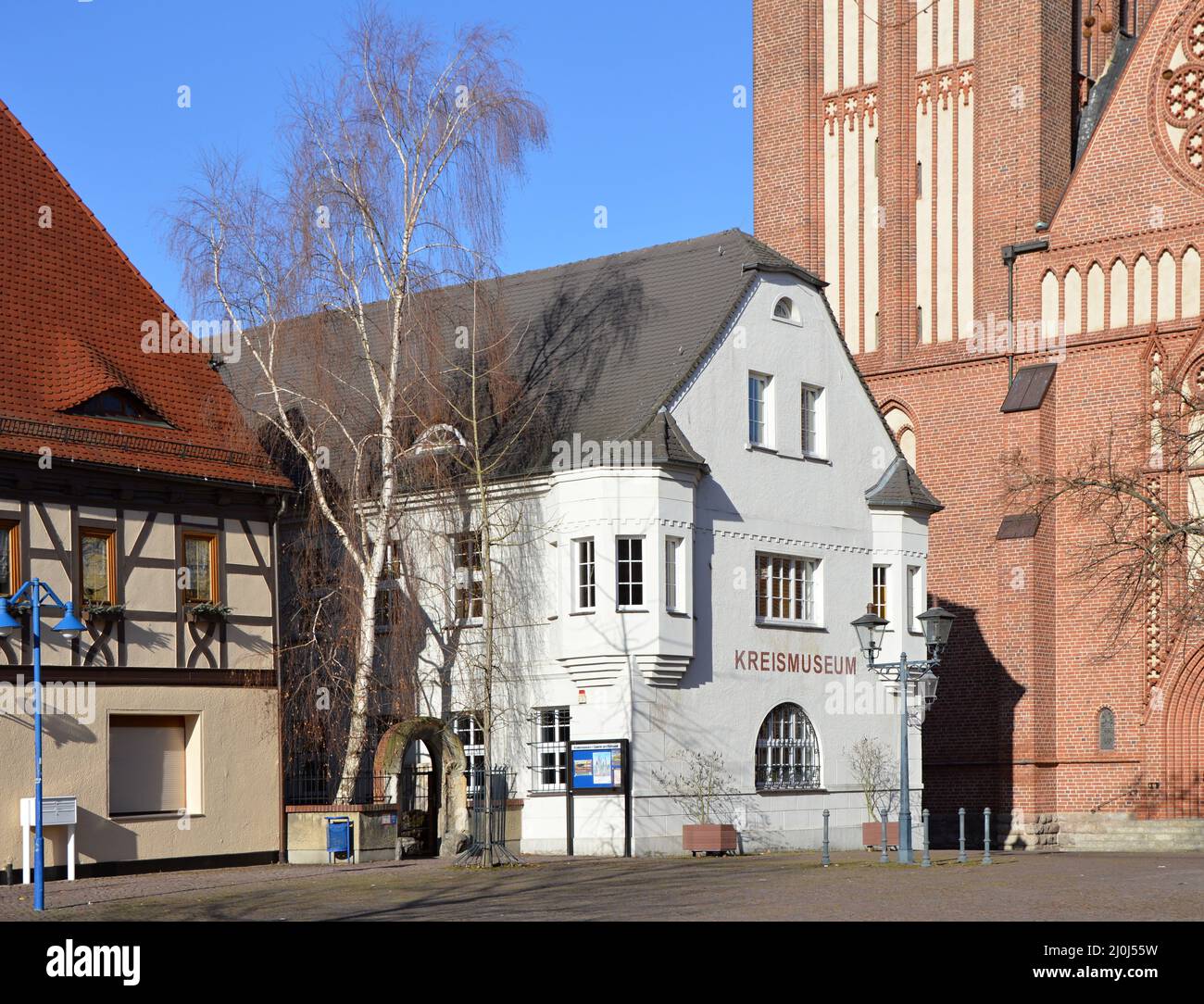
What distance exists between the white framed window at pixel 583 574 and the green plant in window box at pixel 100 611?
7584 millimetres

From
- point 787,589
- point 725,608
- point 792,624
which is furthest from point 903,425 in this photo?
point 725,608

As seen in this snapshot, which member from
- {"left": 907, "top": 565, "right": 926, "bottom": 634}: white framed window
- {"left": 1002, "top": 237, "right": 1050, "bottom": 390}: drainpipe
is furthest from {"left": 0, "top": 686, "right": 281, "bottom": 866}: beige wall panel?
{"left": 1002, "top": 237, "right": 1050, "bottom": 390}: drainpipe

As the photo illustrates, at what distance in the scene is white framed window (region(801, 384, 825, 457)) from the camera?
34188 mm

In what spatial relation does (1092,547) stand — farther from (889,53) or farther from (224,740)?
(224,740)

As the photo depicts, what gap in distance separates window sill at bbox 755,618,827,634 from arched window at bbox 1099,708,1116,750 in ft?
25.0

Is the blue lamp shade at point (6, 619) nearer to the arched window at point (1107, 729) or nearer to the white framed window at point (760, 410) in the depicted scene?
the white framed window at point (760, 410)

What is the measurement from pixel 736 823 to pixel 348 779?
6.68 meters

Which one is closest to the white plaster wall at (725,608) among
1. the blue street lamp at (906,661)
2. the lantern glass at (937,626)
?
the blue street lamp at (906,661)

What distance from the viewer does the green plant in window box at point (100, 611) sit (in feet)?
85.9

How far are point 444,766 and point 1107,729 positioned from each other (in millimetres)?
15100

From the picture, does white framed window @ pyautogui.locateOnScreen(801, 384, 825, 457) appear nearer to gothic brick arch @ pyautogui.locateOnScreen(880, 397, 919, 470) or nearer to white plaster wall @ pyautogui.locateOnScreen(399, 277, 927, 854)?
white plaster wall @ pyautogui.locateOnScreen(399, 277, 927, 854)

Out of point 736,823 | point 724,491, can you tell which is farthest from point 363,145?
point 736,823

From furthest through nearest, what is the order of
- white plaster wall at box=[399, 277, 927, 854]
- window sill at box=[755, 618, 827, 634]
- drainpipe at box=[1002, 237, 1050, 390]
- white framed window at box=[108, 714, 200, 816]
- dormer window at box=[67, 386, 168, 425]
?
drainpipe at box=[1002, 237, 1050, 390] → window sill at box=[755, 618, 827, 634] → white plaster wall at box=[399, 277, 927, 854] → dormer window at box=[67, 386, 168, 425] → white framed window at box=[108, 714, 200, 816]
